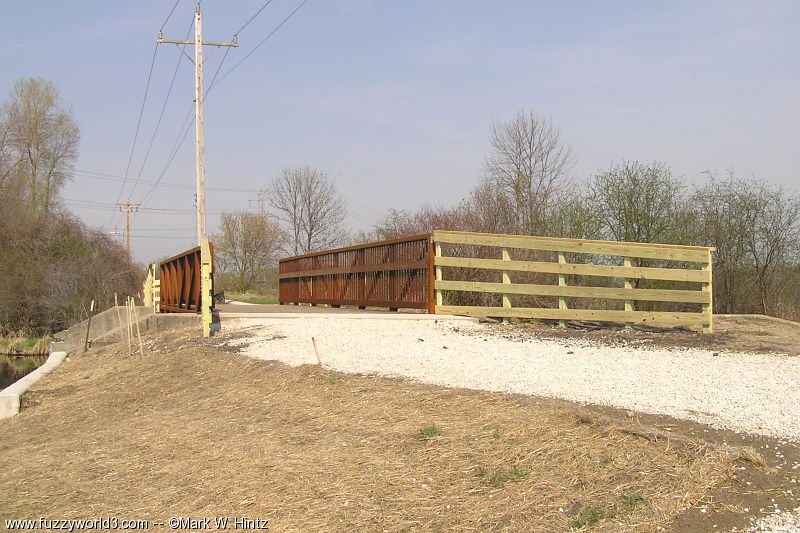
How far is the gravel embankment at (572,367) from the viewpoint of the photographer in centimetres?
504

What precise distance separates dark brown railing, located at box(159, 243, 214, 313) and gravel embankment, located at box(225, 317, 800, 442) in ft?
11.0

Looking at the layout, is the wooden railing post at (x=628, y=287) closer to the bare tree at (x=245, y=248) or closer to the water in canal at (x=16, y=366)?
the water in canal at (x=16, y=366)

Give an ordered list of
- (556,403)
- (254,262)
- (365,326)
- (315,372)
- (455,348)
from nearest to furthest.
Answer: (556,403) < (315,372) < (455,348) < (365,326) < (254,262)

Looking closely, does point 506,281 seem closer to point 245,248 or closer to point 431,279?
point 431,279

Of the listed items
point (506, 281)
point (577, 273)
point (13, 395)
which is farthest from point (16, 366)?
point (577, 273)

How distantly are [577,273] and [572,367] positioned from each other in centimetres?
486

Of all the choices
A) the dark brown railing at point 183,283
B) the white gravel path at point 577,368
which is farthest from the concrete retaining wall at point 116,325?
the white gravel path at point 577,368

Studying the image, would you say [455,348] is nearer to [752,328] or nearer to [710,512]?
[710,512]

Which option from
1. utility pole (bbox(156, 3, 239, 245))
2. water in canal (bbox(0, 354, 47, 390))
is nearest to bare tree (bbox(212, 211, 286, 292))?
water in canal (bbox(0, 354, 47, 390))

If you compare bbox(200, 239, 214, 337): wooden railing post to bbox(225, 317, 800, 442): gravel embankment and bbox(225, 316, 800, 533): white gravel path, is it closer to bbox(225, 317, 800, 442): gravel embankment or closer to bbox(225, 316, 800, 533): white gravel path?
bbox(225, 316, 800, 533): white gravel path

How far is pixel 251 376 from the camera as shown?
725 centimetres

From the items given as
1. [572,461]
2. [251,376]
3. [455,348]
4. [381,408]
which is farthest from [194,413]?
[572,461]

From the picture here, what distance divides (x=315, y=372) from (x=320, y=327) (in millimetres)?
3336

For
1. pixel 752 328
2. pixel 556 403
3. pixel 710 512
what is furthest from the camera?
pixel 752 328
